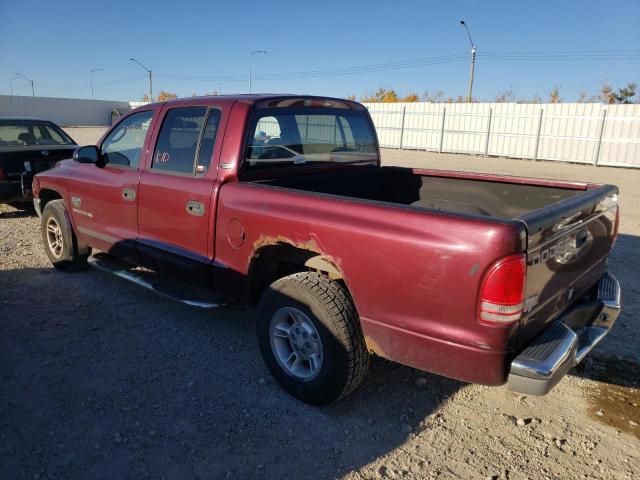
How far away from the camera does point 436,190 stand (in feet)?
15.1

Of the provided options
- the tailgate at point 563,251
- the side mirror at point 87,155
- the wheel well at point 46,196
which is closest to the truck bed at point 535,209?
the tailgate at point 563,251

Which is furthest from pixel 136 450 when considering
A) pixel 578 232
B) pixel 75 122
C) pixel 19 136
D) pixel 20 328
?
pixel 75 122

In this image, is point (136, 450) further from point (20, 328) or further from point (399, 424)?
point (20, 328)

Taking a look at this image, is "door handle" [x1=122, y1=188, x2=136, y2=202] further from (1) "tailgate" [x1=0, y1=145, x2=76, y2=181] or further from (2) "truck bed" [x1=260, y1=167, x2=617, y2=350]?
(1) "tailgate" [x1=0, y1=145, x2=76, y2=181]

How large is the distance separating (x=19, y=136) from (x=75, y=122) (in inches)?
2073

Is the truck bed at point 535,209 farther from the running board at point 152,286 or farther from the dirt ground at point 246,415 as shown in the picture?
the running board at point 152,286

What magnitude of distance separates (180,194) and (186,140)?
492 mm

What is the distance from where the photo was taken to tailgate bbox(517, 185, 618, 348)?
2430mm

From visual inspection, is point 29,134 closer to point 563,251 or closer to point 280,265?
point 280,265

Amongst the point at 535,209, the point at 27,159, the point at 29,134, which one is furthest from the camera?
the point at 29,134

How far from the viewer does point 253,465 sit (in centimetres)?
269

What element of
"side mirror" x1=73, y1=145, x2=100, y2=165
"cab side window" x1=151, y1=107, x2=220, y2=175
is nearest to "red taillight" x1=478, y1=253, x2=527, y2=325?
"cab side window" x1=151, y1=107, x2=220, y2=175

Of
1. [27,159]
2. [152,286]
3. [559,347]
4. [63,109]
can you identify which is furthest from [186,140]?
[63,109]

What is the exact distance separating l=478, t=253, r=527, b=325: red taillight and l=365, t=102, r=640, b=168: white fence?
2051cm
